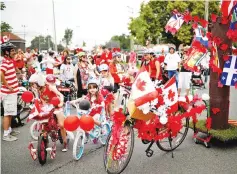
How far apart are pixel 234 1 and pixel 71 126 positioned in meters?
3.09

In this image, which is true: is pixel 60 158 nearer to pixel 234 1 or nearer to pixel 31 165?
pixel 31 165

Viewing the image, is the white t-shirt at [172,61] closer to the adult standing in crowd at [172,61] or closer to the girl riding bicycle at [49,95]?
the adult standing in crowd at [172,61]

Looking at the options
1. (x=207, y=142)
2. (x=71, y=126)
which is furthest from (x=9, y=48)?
(x=207, y=142)

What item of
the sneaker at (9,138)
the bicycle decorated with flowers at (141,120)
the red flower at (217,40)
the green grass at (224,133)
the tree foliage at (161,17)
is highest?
the tree foliage at (161,17)

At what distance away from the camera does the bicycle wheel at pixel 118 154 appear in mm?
4184

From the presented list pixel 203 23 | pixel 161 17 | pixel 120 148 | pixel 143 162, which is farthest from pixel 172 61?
pixel 161 17

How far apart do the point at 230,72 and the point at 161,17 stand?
135 ft

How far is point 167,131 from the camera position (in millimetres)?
4605

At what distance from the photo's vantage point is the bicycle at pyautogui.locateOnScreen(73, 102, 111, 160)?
481 cm

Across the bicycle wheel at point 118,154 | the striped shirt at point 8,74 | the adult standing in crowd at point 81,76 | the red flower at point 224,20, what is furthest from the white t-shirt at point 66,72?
the red flower at point 224,20

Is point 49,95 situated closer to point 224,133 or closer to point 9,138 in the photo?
point 9,138

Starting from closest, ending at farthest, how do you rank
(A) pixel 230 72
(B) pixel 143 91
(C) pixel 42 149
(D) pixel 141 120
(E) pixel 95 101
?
(B) pixel 143 91 < (D) pixel 141 120 < (C) pixel 42 149 < (A) pixel 230 72 < (E) pixel 95 101

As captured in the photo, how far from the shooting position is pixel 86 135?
16.9 ft

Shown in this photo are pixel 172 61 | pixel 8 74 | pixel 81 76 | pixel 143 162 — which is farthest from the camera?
pixel 172 61
